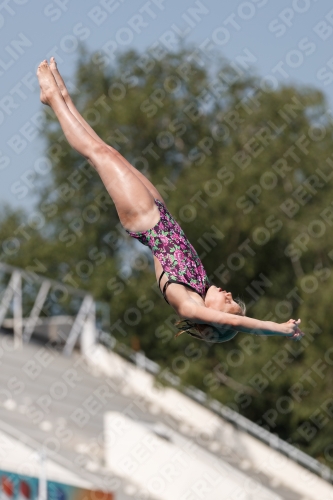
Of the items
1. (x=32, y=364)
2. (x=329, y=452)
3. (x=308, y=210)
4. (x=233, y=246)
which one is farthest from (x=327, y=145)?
(x=32, y=364)

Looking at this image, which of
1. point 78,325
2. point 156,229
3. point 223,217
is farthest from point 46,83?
point 223,217

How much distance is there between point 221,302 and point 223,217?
1457cm

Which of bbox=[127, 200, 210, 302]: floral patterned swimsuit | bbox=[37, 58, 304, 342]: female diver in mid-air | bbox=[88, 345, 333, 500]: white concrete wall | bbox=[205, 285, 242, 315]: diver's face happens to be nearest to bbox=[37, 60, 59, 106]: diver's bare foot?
bbox=[37, 58, 304, 342]: female diver in mid-air

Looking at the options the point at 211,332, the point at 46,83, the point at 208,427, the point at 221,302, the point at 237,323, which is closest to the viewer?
the point at 237,323

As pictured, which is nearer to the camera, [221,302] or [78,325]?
[221,302]

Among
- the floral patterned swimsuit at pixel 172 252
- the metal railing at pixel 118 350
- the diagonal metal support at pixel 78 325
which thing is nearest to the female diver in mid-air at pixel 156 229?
the floral patterned swimsuit at pixel 172 252

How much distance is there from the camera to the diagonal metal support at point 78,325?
1959 cm

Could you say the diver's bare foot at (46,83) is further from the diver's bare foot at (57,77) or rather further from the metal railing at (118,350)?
the metal railing at (118,350)

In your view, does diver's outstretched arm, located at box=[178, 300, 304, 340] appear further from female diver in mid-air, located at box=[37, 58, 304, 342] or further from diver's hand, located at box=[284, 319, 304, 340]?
female diver in mid-air, located at box=[37, 58, 304, 342]

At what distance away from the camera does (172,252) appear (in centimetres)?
761

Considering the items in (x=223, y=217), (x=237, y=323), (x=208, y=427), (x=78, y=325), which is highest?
(x=237, y=323)

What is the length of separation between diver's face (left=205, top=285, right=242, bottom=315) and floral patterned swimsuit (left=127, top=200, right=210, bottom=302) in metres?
0.14

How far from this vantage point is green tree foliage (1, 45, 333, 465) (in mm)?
20672

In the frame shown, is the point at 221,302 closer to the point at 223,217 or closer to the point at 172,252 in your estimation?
the point at 172,252
